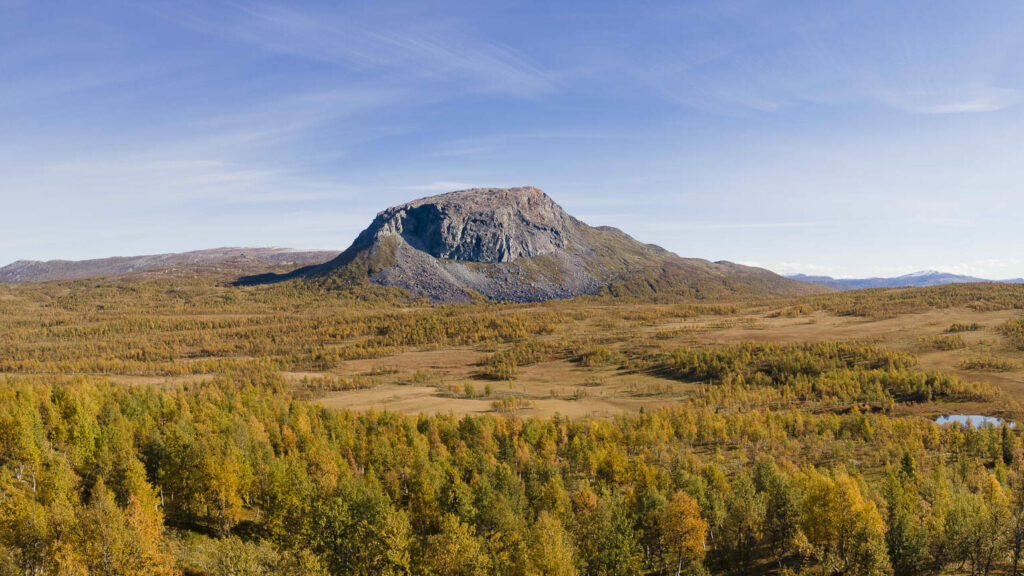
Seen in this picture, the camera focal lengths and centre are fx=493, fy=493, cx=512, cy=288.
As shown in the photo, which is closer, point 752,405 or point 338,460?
point 338,460

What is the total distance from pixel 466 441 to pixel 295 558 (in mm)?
66451

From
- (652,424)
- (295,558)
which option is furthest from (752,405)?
(295,558)

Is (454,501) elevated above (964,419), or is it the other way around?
A: (454,501)

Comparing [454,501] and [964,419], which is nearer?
[454,501]

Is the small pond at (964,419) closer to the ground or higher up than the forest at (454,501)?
closer to the ground

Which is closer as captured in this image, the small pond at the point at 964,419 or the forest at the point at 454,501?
the forest at the point at 454,501

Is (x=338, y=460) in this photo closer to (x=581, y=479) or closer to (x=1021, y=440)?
(x=581, y=479)

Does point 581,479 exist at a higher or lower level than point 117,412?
lower

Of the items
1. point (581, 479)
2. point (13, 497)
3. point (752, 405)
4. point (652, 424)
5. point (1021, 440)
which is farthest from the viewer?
point (752, 405)

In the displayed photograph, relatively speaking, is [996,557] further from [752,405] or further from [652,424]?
[752,405]

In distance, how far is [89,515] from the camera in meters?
46.6

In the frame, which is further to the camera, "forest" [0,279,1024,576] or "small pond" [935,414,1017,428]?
"small pond" [935,414,1017,428]

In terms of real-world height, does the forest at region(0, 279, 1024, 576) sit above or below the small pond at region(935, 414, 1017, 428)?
above

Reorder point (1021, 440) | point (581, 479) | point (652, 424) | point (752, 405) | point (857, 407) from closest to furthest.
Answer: point (581, 479)
point (1021, 440)
point (652, 424)
point (857, 407)
point (752, 405)
